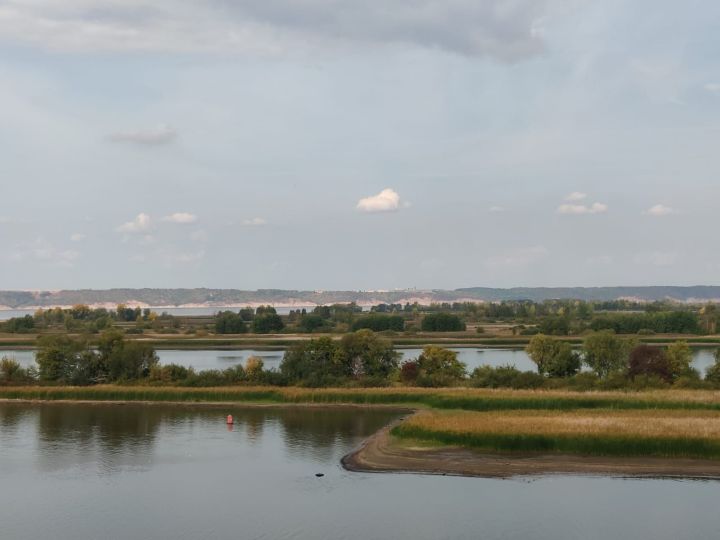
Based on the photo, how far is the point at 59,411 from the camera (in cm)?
4838

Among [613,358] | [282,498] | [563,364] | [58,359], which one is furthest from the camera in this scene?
[613,358]

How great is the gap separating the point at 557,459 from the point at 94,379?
35905 millimetres

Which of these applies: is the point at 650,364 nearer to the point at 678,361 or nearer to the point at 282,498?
the point at 678,361

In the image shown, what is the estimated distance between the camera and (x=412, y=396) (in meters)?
50.2

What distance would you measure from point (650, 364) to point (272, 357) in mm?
44327

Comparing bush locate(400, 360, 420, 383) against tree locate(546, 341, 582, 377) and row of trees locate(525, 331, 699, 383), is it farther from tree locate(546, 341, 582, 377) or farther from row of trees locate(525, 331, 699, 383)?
tree locate(546, 341, 582, 377)

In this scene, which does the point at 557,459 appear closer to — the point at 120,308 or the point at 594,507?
the point at 594,507

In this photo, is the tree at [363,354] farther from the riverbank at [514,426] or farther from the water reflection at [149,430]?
the water reflection at [149,430]

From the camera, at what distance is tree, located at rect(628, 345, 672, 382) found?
52.6 m

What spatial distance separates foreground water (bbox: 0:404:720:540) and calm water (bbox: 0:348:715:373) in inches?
1385

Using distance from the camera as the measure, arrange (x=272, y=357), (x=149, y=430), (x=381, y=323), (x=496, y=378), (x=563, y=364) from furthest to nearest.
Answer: (x=381, y=323) → (x=272, y=357) → (x=563, y=364) → (x=496, y=378) → (x=149, y=430)

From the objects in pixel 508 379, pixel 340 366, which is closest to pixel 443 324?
pixel 340 366

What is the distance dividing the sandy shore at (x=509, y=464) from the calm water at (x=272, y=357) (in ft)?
118

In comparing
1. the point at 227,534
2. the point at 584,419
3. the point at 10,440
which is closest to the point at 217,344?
the point at 10,440
